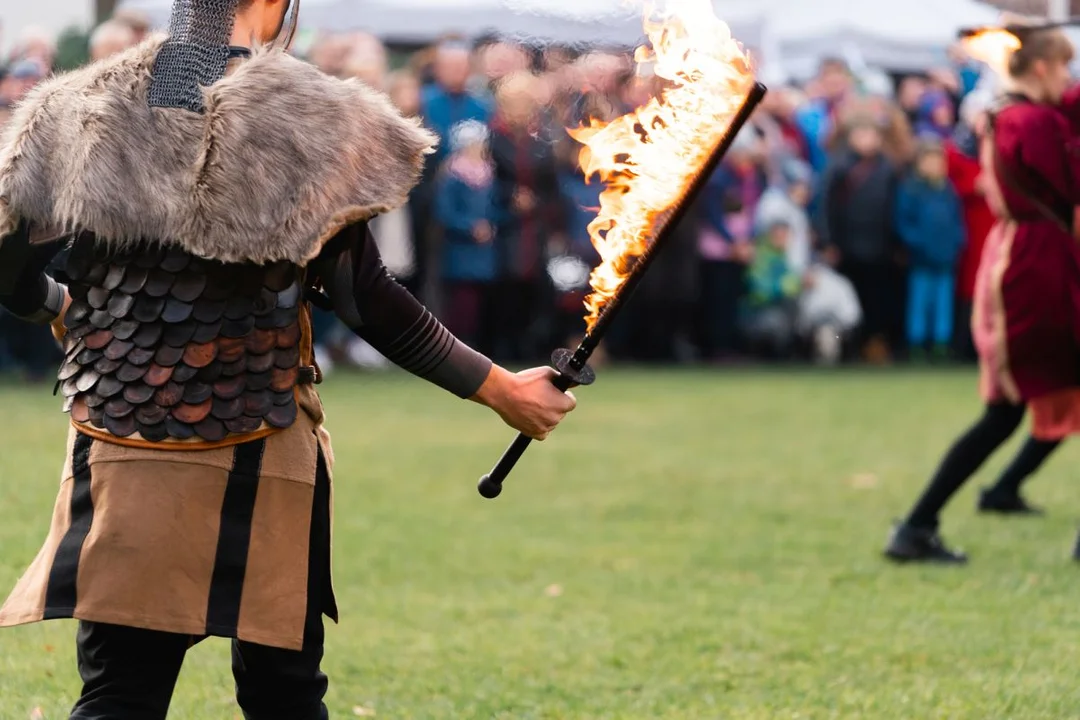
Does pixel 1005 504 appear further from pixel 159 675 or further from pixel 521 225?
pixel 521 225

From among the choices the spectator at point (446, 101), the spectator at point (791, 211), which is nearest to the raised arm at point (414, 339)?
the spectator at point (446, 101)

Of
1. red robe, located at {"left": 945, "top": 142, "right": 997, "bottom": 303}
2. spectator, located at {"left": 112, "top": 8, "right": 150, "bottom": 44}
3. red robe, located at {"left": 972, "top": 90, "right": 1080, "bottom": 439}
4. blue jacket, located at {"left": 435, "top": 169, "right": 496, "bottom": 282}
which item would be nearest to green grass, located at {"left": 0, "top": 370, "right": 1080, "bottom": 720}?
red robe, located at {"left": 972, "top": 90, "right": 1080, "bottom": 439}

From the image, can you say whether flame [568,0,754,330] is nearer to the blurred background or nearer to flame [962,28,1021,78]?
flame [962,28,1021,78]

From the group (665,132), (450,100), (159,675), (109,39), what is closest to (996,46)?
(665,132)

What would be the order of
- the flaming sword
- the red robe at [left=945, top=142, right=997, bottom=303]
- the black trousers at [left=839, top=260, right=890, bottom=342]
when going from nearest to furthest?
the flaming sword
the red robe at [left=945, top=142, right=997, bottom=303]
the black trousers at [left=839, top=260, right=890, bottom=342]

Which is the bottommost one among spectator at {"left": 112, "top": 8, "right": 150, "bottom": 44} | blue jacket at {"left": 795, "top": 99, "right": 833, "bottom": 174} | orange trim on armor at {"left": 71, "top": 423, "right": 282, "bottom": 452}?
blue jacket at {"left": 795, "top": 99, "right": 833, "bottom": 174}

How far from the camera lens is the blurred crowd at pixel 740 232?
1364 cm

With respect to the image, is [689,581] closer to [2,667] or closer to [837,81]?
[2,667]

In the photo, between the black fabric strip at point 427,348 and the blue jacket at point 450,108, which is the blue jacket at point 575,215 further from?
the black fabric strip at point 427,348

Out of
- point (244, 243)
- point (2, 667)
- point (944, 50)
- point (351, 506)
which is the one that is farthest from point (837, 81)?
point (244, 243)

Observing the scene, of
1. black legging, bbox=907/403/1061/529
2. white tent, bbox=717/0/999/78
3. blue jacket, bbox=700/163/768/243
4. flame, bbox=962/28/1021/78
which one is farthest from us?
white tent, bbox=717/0/999/78

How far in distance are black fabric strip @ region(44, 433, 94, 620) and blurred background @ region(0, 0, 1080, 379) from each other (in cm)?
885

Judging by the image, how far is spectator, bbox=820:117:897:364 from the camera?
50.3 feet

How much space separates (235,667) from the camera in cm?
337
